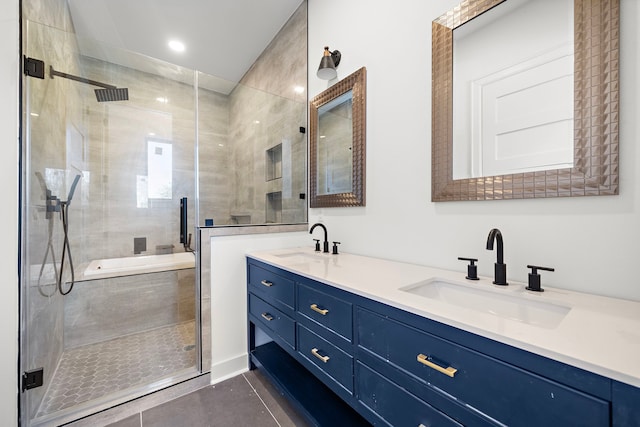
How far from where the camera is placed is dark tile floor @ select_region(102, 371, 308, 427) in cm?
136

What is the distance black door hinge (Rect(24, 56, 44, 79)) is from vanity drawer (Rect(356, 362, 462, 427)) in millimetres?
2063

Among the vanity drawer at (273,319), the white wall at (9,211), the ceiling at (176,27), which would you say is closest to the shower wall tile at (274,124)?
the ceiling at (176,27)

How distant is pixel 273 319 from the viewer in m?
1.51

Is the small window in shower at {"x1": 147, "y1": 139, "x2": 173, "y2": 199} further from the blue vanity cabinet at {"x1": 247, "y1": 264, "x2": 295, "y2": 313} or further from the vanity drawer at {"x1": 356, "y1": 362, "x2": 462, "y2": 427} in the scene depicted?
the vanity drawer at {"x1": 356, "y1": 362, "x2": 462, "y2": 427}

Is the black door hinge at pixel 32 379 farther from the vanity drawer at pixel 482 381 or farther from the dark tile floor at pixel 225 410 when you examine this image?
the vanity drawer at pixel 482 381

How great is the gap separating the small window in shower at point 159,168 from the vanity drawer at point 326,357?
2120mm

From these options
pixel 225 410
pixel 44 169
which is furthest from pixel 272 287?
pixel 44 169

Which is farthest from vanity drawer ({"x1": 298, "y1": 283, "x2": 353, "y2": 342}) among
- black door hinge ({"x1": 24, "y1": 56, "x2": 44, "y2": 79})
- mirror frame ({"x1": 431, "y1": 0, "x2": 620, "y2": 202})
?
black door hinge ({"x1": 24, "y1": 56, "x2": 44, "y2": 79})

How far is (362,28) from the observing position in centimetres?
171

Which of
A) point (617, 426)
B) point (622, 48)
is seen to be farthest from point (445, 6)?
point (617, 426)

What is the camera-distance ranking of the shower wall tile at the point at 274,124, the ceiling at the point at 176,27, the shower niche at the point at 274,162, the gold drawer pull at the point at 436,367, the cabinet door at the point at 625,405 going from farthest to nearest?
the shower niche at the point at 274,162 → the shower wall tile at the point at 274,124 → the ceiling at the point at 176,27 → the gold drawer pull at the point at 436,367 → the cabinet door at the point at 625,405

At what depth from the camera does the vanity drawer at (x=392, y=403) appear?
75cm

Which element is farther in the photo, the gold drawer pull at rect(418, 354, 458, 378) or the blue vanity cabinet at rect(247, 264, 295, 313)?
the blue vanity cabinet at rect(247, 264, 295, 313)

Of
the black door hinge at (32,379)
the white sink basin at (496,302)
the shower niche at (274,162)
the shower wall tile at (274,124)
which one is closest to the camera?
the white sink basin at (496,302)
